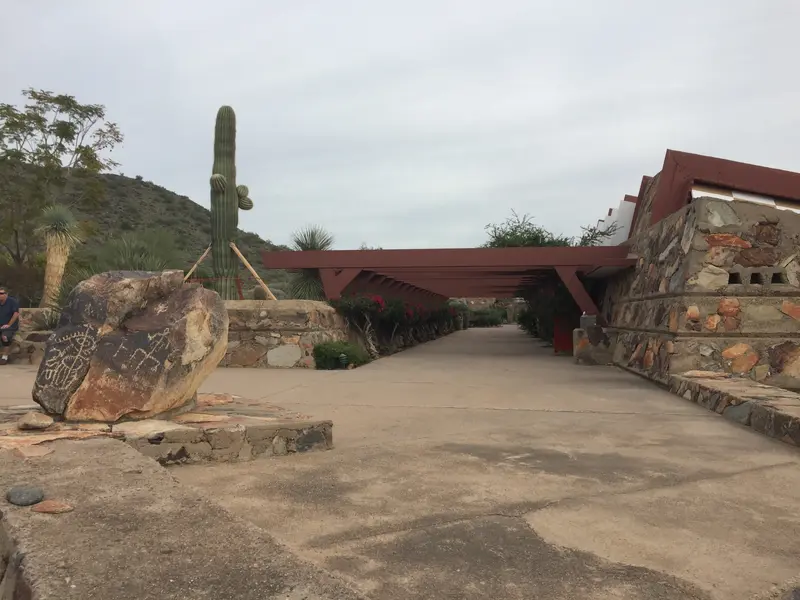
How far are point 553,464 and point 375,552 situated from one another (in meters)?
1.97

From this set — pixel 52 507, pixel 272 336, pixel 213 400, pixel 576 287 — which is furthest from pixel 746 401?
pixel 272 336

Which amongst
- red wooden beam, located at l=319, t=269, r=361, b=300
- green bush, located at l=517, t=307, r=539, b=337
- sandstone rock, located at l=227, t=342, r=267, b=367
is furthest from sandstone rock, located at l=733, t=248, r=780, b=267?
green bush, located at l=517, t=307, r=539, b=337

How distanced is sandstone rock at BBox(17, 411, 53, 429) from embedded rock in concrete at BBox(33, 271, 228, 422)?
10 centimetres

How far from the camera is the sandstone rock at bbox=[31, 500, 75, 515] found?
7.42 feet

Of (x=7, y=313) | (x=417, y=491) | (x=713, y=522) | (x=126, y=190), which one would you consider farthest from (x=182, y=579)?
(x=126, y=190)

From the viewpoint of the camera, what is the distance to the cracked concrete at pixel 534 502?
7.68 ft

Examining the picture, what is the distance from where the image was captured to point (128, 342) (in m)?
4.30

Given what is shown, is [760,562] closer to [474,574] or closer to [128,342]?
[474,574]

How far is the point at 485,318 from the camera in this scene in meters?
43.9

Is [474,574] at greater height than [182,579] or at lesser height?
lesser

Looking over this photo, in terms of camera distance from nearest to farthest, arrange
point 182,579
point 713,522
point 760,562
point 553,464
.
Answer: point 182,579 → point 760,562 → point 713,522 → point 553,464

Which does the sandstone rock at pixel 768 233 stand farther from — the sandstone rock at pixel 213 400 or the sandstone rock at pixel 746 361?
the sandstone rock at pixel 213 400

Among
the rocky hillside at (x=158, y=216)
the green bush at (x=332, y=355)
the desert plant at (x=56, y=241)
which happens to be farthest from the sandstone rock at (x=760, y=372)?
the rocky hillside at (x=158, y=216)

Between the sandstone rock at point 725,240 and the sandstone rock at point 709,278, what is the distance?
36 cm
